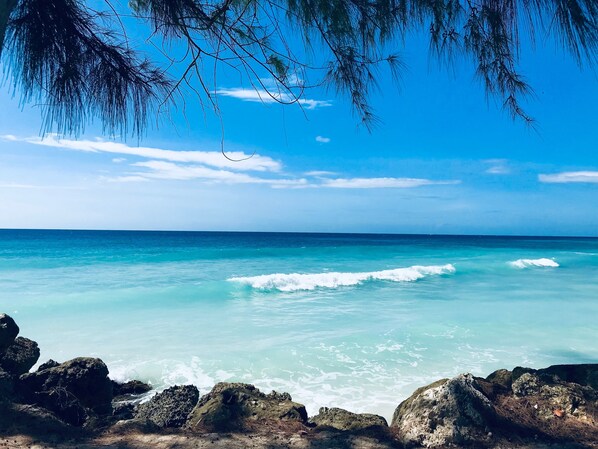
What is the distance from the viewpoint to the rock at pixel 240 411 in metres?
3.18

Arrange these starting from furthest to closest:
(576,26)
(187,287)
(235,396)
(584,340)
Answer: (187,287)
(584,340)
(235,396)
(576,26)

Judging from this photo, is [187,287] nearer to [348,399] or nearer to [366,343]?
[366,343]

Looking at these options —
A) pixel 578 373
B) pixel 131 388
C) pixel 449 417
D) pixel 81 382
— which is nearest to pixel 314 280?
pixel 131 388

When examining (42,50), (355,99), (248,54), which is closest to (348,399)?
(355,99)

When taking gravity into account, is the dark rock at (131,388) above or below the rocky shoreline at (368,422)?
below

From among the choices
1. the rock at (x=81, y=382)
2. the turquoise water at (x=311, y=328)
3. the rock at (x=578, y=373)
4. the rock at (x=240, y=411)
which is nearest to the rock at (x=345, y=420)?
the rock at (x=240, y=411)

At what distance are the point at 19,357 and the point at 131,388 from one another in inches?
60.9

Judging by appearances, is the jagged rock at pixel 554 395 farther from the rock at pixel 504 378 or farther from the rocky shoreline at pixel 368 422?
the rock at pixel 504 378

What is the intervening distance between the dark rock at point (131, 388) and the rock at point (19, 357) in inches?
47.1

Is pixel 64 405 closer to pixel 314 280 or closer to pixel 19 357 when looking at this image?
pixel 19 357

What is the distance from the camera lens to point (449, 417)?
2859 mm

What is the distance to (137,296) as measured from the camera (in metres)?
14.5

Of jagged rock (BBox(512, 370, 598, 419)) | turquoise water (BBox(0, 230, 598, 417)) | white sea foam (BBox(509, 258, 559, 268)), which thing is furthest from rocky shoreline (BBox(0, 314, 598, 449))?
white sea foam (BBox(509, 258, 559, 268))

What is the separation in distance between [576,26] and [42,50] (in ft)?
10.8
